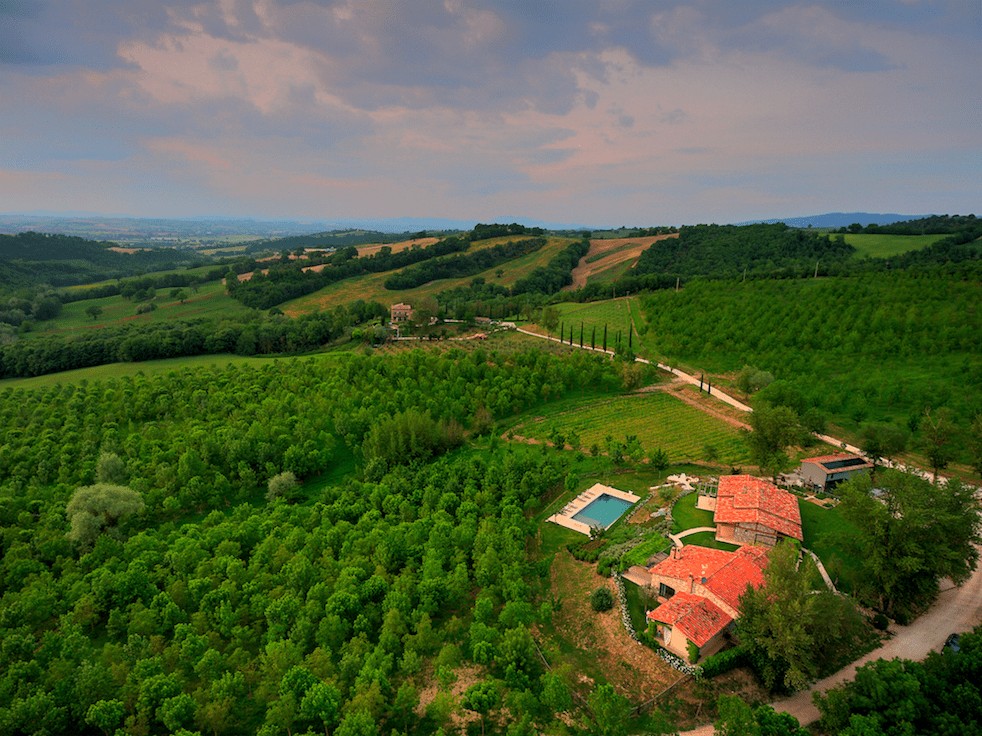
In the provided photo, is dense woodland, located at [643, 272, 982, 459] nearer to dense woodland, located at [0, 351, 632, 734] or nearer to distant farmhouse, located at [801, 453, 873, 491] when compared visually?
distant farmhouse, located at [801, 453, 873, 491]

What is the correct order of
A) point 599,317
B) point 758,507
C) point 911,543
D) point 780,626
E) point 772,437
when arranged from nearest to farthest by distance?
point 780,626 → point 911,543 → point 758,507 → point 772,437 → point 599,317

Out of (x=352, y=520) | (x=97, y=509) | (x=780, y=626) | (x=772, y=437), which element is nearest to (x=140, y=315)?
(x=97, y=509)

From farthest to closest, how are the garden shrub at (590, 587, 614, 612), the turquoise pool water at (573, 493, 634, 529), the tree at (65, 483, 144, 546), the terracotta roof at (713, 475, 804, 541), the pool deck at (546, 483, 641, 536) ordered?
the turquoise pool water at (573, 493, 634, 529), the pool deck at (546, 483, 641, 536), the tree at (65, 483, 144, 546), the terracotta roof at (713, 475, 804, 541), the garden shrub at (590, 587, 614, 612)

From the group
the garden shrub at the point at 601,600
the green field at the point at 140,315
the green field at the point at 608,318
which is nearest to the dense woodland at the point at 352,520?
the garden shrub at the point at 601,600

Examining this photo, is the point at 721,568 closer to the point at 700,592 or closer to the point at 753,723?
the point at 700,592

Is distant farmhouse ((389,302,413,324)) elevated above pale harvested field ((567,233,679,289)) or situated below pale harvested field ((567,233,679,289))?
below

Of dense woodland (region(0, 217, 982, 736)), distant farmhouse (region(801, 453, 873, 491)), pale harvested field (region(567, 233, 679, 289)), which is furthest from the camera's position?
pale harvested field (region(567, 233, 679, 289))

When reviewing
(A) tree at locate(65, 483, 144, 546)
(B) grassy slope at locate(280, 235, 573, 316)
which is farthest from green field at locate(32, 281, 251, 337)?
(A) tree at locate(65, 483, 144, 546)
